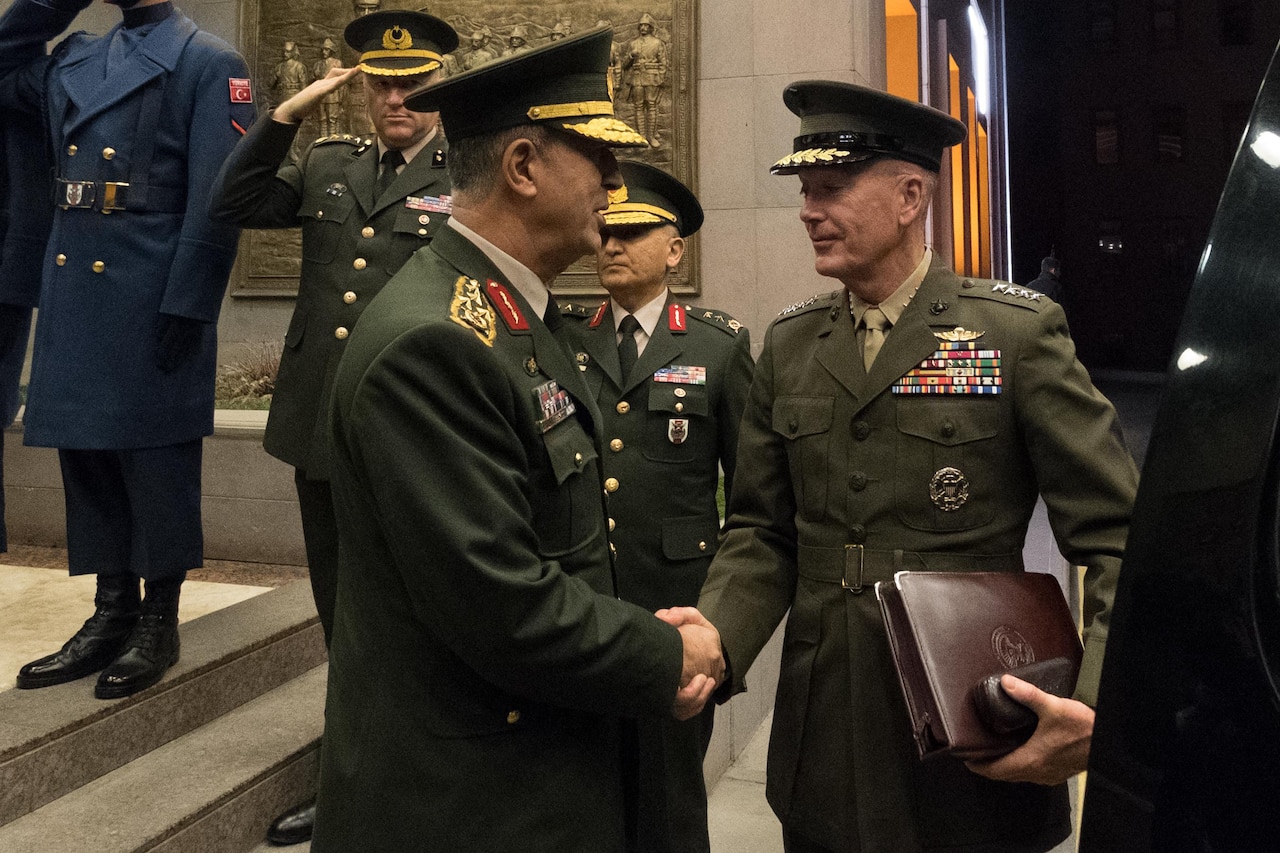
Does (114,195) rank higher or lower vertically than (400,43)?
lower

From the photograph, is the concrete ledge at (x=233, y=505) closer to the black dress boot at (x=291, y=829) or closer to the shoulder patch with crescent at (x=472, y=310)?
the black dress boot at (x=291, y=829)

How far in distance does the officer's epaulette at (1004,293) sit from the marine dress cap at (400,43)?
5.00ft

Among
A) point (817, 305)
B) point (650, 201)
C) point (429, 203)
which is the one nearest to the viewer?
point (817, 305)

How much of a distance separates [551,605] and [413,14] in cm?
198

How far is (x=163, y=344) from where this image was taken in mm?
3152

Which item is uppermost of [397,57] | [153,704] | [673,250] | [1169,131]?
[1169,131]

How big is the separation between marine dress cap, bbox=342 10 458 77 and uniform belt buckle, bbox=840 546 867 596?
5.50ft

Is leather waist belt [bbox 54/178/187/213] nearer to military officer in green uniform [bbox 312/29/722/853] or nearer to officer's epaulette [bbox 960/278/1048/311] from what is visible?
military officer in green uniform [bbox 312/29/722/853]

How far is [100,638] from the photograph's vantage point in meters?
3.27

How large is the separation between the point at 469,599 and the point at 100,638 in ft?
7.40

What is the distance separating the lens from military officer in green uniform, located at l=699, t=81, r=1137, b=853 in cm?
190

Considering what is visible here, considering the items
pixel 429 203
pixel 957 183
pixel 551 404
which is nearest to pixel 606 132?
pixel 551 404

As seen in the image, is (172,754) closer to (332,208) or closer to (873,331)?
(332,208)

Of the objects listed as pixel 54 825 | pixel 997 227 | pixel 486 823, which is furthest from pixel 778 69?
pixel 997 227
